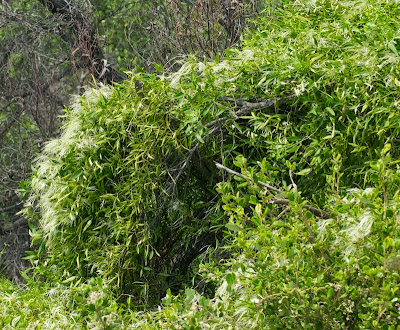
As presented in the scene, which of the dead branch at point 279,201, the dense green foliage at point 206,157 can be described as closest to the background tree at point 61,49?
the dense green foliage at point 206,157

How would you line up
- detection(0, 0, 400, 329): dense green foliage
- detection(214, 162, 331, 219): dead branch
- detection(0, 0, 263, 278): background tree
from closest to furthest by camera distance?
1. detection(214, 162, 331, 219): dead branch
2. detection(0, 0, 400, 329): dense green foliage
3. detection(0, 0, 263, 278): background tree

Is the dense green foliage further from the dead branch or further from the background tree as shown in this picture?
the background tree

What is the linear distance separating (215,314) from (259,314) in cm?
29

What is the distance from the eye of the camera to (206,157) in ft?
10.1

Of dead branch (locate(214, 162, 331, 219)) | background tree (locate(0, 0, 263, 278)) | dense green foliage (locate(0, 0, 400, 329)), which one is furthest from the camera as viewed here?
background tree (locate(0, 0, 263, 278))

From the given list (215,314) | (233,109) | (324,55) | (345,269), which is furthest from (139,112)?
(345,269)

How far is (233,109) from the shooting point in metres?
2.90

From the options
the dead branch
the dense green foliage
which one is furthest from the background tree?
the dead branch

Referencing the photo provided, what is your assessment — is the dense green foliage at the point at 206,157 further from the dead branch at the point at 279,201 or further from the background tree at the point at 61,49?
the background tree at the point at 61,49

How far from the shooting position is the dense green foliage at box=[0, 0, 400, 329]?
261cm

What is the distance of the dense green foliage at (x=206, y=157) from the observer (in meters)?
2.61

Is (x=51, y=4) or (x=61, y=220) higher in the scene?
(x=51, y=4)

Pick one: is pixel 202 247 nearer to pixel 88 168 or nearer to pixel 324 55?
pixel 88 168

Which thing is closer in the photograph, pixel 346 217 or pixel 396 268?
pixel 396 268
